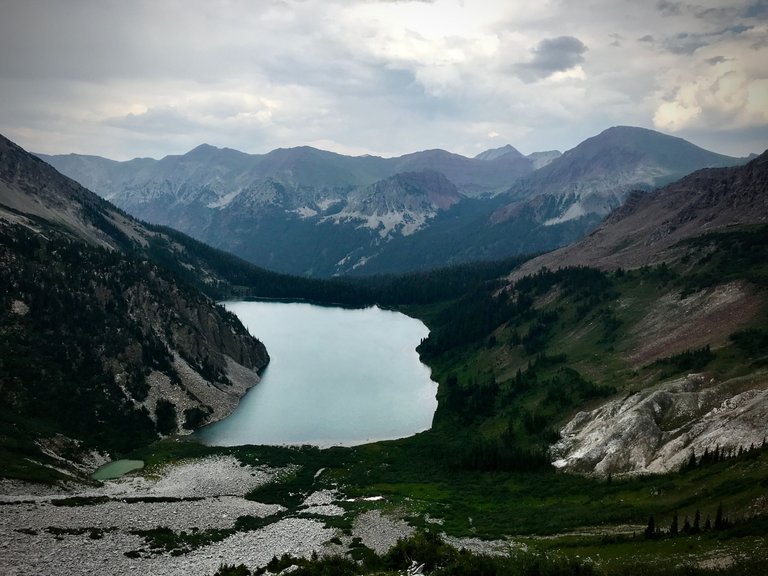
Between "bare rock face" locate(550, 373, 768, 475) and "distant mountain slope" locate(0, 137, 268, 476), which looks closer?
"bare rock face" locate(550, 373, 768, 475)

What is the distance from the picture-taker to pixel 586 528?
52062 mm

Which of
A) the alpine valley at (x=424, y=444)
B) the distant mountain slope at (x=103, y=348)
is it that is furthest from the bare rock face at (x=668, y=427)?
the distant mountain slope at (x=103, y=348)

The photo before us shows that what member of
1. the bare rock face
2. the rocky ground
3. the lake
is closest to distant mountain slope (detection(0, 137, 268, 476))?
the lake

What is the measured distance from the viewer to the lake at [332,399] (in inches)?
4210

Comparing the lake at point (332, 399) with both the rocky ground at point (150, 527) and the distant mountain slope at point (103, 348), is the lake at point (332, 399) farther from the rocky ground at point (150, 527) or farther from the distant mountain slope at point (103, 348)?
the rocky ground at point (150, 527)

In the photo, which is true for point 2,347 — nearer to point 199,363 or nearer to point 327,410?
point 199,363

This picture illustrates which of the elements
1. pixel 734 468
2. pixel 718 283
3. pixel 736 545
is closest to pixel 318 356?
pixel 718 283

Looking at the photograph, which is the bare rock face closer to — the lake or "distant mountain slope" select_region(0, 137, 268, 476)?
the lake

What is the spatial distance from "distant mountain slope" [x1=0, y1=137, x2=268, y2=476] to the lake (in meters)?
6.74

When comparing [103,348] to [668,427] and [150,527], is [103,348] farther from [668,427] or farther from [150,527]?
[668,427]

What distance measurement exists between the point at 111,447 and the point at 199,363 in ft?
136

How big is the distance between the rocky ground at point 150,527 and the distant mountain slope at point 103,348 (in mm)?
21386

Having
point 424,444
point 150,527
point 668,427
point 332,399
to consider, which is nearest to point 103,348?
point 332,399

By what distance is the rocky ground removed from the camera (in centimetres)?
4459
